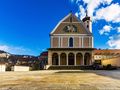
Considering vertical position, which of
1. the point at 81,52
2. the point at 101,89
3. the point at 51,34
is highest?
the point at 51,34

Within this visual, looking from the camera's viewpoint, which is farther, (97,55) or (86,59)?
(97,55)

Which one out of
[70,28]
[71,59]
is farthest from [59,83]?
[70,28]

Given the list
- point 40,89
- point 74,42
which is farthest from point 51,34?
point 40,89

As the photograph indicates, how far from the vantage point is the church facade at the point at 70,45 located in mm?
59375

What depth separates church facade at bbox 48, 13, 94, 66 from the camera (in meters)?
59.4

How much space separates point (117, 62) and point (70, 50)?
1180 centimetres

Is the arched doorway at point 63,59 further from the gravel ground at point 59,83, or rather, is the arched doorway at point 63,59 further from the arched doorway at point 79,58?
the gravel ground at point 59,83

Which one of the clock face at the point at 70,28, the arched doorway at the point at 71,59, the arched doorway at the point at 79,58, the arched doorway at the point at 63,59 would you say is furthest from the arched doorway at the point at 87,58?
the clock face at the point at 70,28

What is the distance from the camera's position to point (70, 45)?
60.8m

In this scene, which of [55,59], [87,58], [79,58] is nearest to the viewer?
[87,58]

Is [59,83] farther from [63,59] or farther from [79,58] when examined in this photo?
[79,58]

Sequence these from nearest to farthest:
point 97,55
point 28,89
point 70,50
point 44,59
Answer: point 28,89 → point 70,50 → point 44,59 → point 97,55

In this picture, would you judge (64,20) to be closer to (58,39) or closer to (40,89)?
(58,39)

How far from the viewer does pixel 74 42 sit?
60.5 metres
